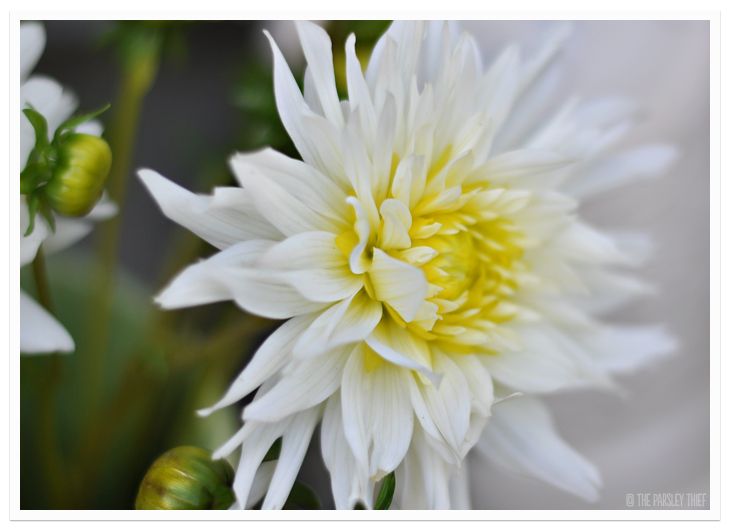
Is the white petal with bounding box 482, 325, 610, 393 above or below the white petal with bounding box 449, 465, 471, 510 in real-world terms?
above

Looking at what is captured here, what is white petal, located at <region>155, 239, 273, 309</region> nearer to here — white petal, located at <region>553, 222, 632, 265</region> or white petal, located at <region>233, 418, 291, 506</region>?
white petal, located at <region>233, 418, 291, 506</region>

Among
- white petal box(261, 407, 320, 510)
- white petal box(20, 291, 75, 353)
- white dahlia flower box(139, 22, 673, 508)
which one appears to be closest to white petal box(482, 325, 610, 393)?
white dahlia flower box(139, 22, 673, 508)

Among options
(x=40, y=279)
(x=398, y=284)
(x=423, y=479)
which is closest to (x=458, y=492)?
(x=423, y=479)

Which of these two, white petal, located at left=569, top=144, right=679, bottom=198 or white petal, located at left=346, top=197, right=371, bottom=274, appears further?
white petal, located at left=569, top=144, right=679, bottom=198

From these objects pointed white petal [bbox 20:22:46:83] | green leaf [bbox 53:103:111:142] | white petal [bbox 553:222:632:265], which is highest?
pointed white petal [bbox 20:22:46:83]

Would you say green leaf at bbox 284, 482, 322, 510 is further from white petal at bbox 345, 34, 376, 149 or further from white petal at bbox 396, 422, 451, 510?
white petal at bbox 345, 34, 376, 149

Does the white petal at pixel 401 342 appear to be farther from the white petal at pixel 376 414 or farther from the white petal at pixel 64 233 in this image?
the white petal at pixel 64 233

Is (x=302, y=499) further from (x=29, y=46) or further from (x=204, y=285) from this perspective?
(x=29, y=46)
